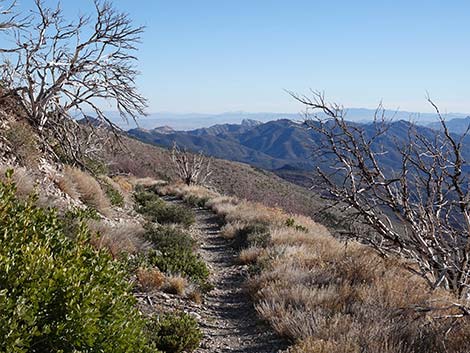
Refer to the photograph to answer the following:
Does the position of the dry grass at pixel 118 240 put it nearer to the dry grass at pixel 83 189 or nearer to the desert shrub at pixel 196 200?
the dry grass at pixel 83 189

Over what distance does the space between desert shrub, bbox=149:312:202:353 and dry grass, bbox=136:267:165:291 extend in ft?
5.64

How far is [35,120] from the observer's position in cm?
1261

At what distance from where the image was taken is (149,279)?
7.39m

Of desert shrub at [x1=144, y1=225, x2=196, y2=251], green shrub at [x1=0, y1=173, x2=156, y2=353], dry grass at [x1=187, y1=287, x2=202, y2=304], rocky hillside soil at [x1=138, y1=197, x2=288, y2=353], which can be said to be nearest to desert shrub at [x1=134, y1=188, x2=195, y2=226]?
desert shrub at [x1=144, y1=225, x2=196, y2=251]

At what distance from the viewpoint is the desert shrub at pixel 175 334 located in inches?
201

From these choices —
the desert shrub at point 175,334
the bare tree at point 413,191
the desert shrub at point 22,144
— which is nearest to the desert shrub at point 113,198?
the desert shrub at point 22,144

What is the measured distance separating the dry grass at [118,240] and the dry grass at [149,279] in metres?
0.43

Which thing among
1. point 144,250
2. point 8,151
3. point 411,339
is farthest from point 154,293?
point 8,151

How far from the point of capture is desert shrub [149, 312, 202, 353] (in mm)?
5105

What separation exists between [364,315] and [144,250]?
201 inches

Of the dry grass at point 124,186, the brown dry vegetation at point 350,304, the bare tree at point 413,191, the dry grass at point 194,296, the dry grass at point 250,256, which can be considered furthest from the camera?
the dry grass at point 124,186

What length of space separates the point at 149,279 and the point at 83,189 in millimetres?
5810

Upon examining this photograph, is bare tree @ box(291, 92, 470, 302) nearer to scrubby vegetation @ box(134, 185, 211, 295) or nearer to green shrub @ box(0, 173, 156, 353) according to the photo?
scrubby vegetation @ box(134, 185, 211, 295)

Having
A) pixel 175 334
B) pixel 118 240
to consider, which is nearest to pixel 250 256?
pixel 118 240
